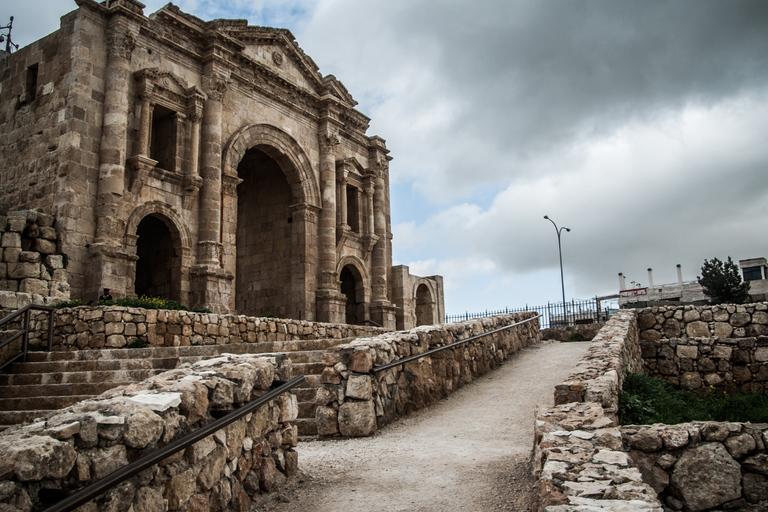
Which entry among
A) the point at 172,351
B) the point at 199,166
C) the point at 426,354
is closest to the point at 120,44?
the point at 199,166

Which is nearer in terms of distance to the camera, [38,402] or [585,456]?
[585,456]

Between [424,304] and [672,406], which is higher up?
[424,304]

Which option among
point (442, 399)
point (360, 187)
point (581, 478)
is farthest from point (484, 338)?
point (360, 187)

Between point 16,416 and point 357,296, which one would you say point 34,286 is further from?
point 357,296

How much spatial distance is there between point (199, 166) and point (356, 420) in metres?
13.1

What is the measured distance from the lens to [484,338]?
11.4m

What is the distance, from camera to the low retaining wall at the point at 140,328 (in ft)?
34.4

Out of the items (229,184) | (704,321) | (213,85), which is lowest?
(704,321)

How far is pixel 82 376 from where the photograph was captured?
27.4 ft

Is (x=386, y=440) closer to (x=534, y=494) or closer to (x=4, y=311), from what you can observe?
(x=534, y=494)

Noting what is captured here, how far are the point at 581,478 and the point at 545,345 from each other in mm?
12457

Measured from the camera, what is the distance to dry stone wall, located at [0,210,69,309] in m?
12.6

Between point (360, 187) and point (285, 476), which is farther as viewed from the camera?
point (360, 187)

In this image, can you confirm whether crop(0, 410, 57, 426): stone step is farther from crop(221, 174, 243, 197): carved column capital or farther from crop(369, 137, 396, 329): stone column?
crop(369, 137, 396, 329): stone column
